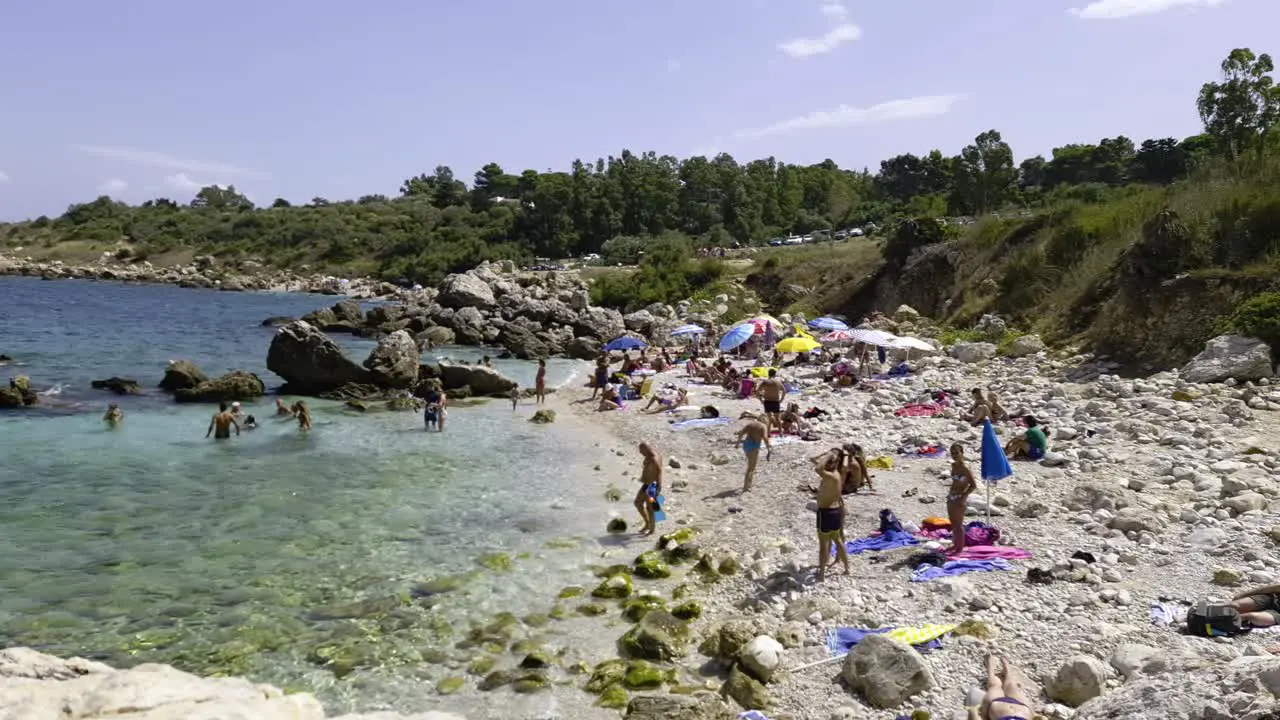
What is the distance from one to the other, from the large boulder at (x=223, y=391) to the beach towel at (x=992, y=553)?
73.0 ft

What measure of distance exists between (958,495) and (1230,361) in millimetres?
11185

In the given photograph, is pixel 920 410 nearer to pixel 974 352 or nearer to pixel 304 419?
pixel 974 352

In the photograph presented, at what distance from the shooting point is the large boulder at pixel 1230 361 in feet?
55.6

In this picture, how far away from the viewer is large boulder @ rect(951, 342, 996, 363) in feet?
82.9

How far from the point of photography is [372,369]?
89.2 ft

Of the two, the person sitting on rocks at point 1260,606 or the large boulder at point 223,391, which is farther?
the large boulder at point 223,391

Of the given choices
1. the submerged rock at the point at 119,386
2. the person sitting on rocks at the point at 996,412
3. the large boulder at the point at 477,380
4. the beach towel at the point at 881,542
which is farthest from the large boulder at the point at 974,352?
the submerged rock at the point at 119,386

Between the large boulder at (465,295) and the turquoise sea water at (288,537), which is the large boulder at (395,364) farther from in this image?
the large boulder at (465,295)

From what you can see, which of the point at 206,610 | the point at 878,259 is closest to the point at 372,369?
the point at 206,610

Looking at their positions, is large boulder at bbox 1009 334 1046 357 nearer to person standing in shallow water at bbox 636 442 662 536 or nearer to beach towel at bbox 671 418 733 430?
beach towel at bbox 671 418 733 430

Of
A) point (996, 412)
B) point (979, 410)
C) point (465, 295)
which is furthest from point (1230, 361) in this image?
point (465, 295)

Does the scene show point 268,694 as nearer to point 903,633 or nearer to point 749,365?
point 903,633

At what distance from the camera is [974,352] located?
83.5ft

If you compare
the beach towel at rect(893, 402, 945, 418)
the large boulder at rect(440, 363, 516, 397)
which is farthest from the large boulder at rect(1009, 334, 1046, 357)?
the large boulder at rect(440, 363, 516, 397)
